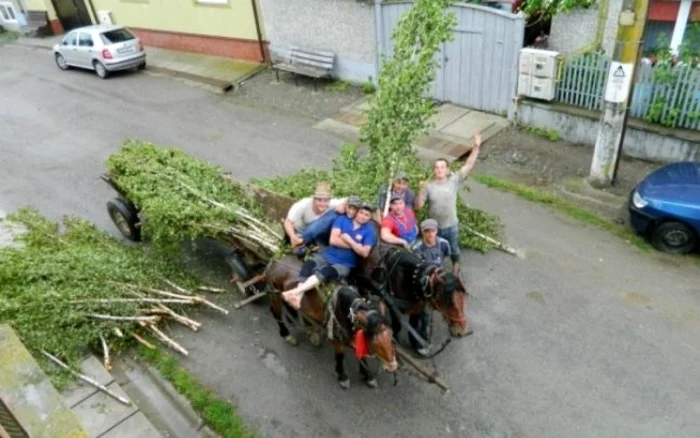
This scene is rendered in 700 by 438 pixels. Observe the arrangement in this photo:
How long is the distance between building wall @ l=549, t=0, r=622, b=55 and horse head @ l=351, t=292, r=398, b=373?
828 cm

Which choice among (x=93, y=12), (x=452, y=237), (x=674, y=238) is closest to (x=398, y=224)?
(x=452, y=237)

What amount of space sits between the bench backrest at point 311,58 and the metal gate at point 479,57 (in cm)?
208

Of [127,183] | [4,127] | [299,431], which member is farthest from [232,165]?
[4,127]

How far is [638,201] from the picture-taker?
299 inches

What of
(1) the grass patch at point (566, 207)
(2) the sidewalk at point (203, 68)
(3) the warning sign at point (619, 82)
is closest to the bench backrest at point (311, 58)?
(2) the sidewalk at point (203, 68)

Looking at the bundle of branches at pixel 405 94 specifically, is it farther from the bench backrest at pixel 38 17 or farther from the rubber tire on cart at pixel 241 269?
the bench backrest at pixel 38 17

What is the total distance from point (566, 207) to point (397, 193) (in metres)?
4.04

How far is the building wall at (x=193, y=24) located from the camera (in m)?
16.8

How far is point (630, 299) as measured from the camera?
676 cm

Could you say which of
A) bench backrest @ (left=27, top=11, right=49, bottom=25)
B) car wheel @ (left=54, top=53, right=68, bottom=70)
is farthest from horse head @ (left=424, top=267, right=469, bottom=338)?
bench backrest @ (left=27, top=11, right=49, bottom=25)

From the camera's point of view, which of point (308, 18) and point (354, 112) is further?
point (308, 18)

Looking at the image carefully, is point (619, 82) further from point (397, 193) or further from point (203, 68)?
point (203, 68)

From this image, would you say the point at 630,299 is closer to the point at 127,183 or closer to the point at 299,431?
the point at 299,431

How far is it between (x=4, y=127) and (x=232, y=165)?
7.94m
